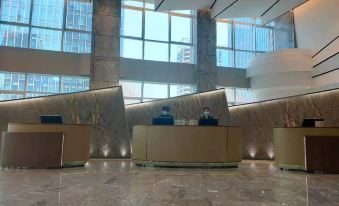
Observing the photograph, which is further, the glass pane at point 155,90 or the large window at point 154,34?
the large window at point 154,34

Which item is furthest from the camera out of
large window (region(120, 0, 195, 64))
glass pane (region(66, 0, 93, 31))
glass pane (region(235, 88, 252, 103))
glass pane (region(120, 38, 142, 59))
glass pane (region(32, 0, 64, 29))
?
glass pane (region(235, 88, 252, 103))

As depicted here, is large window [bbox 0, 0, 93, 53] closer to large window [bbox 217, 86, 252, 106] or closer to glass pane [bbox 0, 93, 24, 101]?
glass pane [bbox 0, 93, 24, 101]

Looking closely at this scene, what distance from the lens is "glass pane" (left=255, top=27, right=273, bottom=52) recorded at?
46.4 feet

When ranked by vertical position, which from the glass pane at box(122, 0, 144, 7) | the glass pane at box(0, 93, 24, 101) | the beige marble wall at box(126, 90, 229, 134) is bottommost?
the beige marble wall at box(126, 90, 229, 134)

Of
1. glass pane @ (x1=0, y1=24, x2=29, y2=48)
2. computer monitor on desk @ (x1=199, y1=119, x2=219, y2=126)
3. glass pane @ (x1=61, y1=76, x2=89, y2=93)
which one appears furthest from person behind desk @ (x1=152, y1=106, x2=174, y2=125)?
glass pane @ (x1=0, y1=24, x2=29, y2=48)

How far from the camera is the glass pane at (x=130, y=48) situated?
1194 centimetres

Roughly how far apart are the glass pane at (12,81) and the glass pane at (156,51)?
4.68 metres

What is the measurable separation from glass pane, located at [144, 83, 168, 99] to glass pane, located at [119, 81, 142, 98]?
0.28 metres

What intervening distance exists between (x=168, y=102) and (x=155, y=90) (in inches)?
74.3

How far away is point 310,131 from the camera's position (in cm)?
664

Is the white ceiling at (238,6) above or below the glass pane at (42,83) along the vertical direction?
above

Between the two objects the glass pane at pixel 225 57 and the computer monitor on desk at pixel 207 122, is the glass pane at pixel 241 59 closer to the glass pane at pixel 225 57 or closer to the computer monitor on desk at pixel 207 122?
the glass pane at pixel 225 57

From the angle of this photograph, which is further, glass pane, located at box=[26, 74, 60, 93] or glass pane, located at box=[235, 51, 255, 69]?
glass pane, located at box=[235, 51, 255, 69]

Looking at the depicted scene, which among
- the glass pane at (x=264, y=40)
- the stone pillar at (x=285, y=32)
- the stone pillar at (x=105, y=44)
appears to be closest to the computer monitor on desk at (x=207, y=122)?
the stone pillar at (x=105, y=44)
